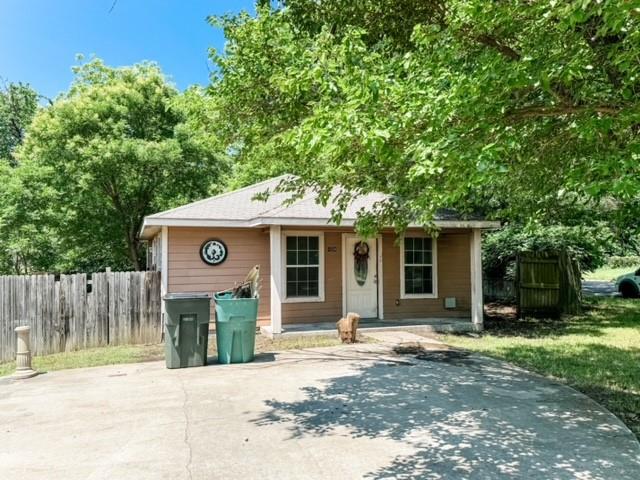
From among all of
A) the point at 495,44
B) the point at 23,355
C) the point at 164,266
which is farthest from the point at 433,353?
the point at 23,355

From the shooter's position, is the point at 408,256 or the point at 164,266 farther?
the point at 408,256

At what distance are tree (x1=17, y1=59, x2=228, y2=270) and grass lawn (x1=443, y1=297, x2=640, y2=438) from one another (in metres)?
11.1

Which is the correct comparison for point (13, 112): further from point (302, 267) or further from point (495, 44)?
point (495, 44)

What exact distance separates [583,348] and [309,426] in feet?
21.2

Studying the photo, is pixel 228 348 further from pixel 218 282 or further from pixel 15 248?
pixel 15 248

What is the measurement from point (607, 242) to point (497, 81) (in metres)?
12.3

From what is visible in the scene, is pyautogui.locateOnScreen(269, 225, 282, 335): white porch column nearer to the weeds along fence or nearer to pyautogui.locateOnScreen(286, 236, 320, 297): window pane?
pyautogui.locateOnScreen(286, 236, 320, 297): window pane

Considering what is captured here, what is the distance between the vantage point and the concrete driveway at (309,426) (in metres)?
3.67

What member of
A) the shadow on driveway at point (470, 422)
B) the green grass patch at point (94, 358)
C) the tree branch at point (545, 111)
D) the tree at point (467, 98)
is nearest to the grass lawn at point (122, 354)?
the green grass patch at point (94, 358)

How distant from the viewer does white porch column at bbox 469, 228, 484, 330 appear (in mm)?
10984

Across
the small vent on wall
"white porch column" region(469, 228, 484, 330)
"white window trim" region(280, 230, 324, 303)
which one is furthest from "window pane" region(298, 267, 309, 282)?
"white porch column" region(469, 228, 484, 330)

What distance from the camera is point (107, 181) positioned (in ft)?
52.4

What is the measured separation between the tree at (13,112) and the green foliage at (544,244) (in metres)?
27.3

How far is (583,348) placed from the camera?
8609 mm
